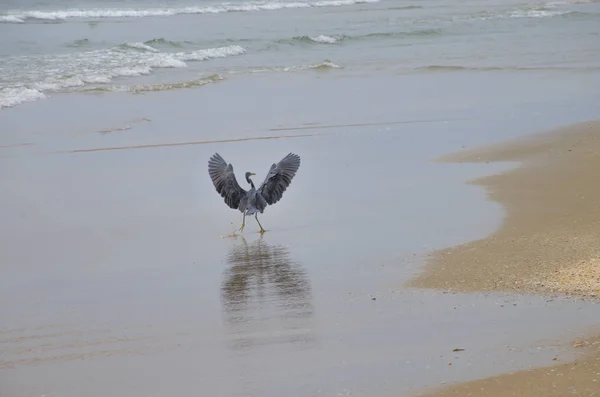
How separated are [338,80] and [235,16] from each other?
1670 centimetres

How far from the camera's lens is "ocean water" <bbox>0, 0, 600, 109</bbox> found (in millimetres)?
18531

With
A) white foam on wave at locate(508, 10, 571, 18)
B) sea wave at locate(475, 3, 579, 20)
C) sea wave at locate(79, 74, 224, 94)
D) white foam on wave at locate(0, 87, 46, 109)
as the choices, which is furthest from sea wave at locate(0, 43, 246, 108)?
white foam on wave at locate(508, 10, 571, 18)

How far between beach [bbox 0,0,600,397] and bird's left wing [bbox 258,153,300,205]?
24 cm

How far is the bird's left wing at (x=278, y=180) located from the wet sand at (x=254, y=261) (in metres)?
0.23

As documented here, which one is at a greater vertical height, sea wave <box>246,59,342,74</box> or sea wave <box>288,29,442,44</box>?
sea wave <box>246,59,342,74</box>

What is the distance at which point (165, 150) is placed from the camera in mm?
11375

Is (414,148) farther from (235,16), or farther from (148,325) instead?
(235,16)

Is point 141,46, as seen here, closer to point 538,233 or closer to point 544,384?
point 538,233

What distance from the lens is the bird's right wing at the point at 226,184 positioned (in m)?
8.50

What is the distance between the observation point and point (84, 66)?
66.0ft

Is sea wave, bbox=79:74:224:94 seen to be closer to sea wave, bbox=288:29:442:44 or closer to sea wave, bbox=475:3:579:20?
sea wave, bbox=288:29:442:44

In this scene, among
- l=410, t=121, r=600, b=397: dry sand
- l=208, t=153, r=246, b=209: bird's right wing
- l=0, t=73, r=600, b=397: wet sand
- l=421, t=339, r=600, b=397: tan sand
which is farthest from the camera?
l=208, t=153, r=246, b=209: bird's right wing

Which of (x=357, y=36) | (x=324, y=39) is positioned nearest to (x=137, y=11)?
(x=357, y=36)

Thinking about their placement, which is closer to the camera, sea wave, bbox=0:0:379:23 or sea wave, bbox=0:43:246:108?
sea wave, bbox=0:43:246:108
